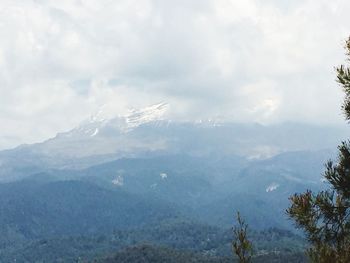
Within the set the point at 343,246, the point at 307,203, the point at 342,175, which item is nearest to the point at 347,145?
the point at 342,175

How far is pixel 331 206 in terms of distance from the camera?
86.0 feet

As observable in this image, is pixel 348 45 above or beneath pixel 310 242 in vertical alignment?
above

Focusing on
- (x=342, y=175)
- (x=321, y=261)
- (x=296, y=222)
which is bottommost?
(x=321, y=261)

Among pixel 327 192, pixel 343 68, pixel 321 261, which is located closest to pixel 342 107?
pixel 343 68

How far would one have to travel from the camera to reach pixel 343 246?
22266 millimetres

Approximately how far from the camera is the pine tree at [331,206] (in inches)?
989

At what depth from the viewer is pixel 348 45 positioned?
25.0m

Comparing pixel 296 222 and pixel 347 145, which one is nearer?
pixel 296 222

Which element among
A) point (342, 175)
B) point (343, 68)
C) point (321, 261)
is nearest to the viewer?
point (321, 261)

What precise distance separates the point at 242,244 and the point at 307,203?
408 cm

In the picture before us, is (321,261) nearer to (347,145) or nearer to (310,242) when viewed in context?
(310,242)

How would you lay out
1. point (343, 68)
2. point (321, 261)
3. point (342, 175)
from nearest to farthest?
point (321, 261)
point (343, 68)
point (342, 175)

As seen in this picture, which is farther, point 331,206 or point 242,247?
point 331,206

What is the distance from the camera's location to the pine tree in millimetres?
25125
